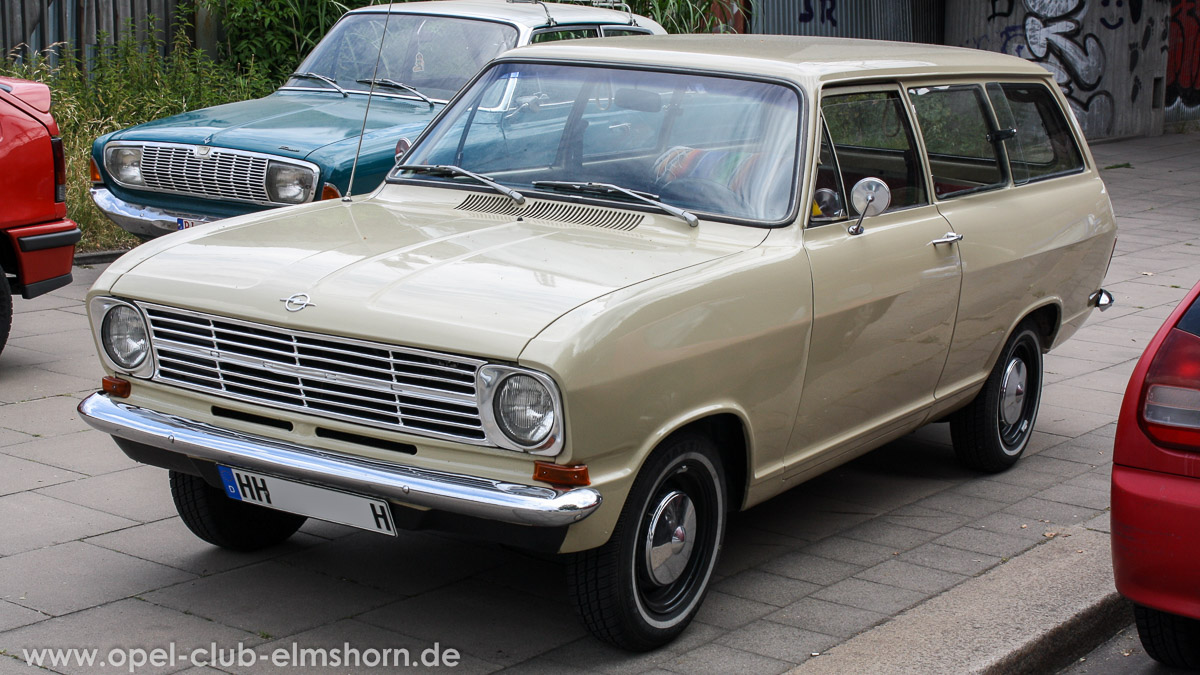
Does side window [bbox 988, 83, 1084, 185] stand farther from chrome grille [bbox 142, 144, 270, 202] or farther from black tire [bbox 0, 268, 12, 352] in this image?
black tire [bbox 0, 268, 12, 352]

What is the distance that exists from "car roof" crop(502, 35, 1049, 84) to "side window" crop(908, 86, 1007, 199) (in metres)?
0.10

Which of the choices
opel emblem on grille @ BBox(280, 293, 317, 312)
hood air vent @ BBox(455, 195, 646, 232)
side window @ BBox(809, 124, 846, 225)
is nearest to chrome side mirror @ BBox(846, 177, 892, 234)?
side window @ BBox(809, 124, 846, 225)

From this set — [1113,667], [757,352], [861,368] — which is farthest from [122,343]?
[1113,667]

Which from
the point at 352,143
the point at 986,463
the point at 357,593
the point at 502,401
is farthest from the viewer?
the point at 352,143

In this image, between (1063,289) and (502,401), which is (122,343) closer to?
(502,401)

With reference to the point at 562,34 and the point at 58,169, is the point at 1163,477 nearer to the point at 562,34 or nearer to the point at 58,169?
the point at 58,169

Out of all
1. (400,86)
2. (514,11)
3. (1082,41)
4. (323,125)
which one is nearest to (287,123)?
(323,125)

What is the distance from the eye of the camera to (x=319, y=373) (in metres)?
3.85

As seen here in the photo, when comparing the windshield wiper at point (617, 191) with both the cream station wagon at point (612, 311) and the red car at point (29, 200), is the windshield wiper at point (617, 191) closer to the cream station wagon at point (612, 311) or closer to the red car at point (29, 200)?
the cream station wagon at point (612, 311)

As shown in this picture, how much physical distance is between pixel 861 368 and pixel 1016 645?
1138mm

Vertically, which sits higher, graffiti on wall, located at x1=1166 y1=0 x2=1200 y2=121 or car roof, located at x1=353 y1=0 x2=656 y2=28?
car roof, located at x1=353 y1=0 x2=656 y2=28

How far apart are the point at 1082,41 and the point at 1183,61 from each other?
12.8 ft

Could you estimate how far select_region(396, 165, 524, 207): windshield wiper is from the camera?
16.1 feet

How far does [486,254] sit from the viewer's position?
421 centimetres
